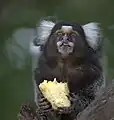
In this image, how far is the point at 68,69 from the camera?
3.15 m

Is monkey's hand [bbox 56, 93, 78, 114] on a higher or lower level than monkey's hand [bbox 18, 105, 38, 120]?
lower

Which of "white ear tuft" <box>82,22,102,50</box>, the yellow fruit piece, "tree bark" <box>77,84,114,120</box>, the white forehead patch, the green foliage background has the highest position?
"tree bark" <box>77,84,114,120</box>

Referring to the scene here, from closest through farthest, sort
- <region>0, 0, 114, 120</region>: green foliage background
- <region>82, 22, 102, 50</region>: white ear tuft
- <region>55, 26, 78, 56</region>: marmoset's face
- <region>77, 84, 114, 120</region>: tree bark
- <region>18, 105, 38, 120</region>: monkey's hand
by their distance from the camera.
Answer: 1. <region>77, 84, 114, 120</region>: tree bark
2. <region>18, 105, 38, 120</region>: monkey's hand
3. <region>55, 26, 78, 56</region>: marmoset's face
4. <region>82, 22, 102, 50</region>: white ear tuft
5. <region>0, 0, 114, 120</region>: green foliage background

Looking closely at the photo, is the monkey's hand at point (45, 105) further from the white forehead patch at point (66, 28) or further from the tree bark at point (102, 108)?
the tree bark at point (102, 108)

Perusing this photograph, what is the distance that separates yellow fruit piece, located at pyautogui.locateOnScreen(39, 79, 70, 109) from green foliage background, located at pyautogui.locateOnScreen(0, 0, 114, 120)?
2.05 metres

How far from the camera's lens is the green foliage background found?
16.6 feet

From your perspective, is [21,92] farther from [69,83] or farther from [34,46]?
[69,83]

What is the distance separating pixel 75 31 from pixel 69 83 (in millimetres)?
313

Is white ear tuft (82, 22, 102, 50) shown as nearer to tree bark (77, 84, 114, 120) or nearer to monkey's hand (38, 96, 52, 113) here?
monkey's hand (38, 96, 52, 113)

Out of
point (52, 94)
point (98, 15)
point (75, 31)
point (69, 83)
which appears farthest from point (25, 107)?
point (98, 15)

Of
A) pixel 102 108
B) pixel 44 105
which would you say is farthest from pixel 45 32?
pixel 102 108

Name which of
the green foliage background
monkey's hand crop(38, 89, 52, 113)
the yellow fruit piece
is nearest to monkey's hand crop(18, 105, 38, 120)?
the yellow fruit piece

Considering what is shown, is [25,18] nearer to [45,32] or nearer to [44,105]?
[45,32]

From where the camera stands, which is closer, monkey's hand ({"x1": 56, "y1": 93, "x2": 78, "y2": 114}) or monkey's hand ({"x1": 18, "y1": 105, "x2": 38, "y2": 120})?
monkey's hand ({"x1": 18, "y1": 105, "x2": 38, "y2": 120})
